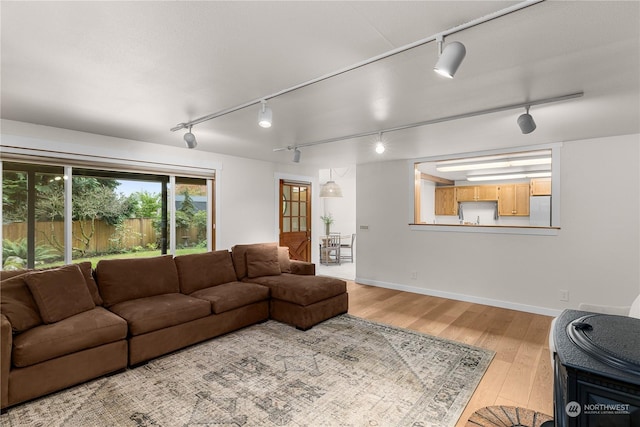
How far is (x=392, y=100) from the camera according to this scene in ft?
8.81

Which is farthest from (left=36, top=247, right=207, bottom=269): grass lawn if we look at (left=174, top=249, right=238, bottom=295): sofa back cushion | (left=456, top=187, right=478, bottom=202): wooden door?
(left=456, top=187, right=478, bottom=202): wooden door

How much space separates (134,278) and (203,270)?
2.60ft

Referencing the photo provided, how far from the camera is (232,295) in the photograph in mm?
3613

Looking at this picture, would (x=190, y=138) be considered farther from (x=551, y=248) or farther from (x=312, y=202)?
(x=551, y=248)

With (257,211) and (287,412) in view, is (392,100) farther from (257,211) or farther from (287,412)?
(257,211)

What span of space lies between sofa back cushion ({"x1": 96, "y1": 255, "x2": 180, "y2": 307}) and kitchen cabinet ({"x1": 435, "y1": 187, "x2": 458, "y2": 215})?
600 centimetres

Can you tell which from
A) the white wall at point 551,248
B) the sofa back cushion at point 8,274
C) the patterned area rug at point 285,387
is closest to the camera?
the patterned area rug at point 285,387

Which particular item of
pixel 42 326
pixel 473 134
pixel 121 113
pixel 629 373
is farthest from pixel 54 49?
pixel 473 134

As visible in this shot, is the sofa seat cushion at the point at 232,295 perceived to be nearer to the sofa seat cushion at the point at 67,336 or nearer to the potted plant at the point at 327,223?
the sofa seat cushion at the point at 67,336

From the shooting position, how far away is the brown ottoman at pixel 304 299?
3.71 m

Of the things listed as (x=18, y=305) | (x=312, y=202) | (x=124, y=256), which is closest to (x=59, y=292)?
(x=18, y=305)

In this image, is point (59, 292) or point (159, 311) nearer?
point (59, 292)


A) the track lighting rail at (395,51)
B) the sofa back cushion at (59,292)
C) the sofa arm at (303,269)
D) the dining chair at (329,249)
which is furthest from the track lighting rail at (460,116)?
the dining chair at (329,249)

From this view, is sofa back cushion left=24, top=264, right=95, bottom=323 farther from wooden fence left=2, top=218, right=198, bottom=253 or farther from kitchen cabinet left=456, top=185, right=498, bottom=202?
kitchen cabinet left=456, top=185, right=498, bottom=202
